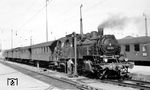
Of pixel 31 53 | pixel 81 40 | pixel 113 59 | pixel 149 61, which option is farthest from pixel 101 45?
pixel 31 53

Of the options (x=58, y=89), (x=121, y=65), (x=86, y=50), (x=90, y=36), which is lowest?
(x=58, y=89)

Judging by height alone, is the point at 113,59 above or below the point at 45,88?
above

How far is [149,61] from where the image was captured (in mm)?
26562

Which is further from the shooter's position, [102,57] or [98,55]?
[98,55]

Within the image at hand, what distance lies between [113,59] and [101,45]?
132cm

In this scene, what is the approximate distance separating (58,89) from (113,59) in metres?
5.67

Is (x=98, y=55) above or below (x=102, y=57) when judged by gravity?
above

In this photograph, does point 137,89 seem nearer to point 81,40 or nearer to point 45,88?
point 45,88

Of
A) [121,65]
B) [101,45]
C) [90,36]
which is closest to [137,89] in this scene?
[121,65]

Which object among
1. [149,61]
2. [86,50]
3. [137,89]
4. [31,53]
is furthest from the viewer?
[31,53]

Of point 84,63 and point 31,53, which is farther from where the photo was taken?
point 31,53

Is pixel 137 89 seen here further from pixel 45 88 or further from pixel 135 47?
pixel 135 47

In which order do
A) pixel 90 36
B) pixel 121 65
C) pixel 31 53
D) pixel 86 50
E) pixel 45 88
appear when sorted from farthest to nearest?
pixel 31 53 < pixel 90 36 < pixel 86 50 < pixel 121 65 < pixel 45 88

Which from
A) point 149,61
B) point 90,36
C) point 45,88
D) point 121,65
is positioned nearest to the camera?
point 45,88
